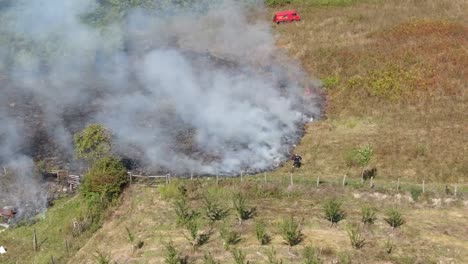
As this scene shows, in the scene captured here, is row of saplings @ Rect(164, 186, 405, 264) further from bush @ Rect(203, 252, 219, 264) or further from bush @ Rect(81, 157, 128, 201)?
bush @ Rect(81, 157, 128, 201)

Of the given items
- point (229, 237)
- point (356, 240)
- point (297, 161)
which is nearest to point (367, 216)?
point (356, 240)

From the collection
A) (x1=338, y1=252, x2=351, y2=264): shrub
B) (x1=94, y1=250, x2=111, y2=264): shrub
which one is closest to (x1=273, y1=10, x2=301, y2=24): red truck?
(x1=338, y1=252, x2=351, y2=264): shrub

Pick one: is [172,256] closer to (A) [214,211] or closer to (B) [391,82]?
(A) [214,211]

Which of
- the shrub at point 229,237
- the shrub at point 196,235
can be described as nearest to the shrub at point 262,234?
the shrub at point 229,237

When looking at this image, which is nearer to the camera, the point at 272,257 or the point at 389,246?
the point at 272,257

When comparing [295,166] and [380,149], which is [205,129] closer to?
[295,166]

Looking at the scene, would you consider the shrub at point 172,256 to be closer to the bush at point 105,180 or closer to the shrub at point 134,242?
the shrub at point 134,242
